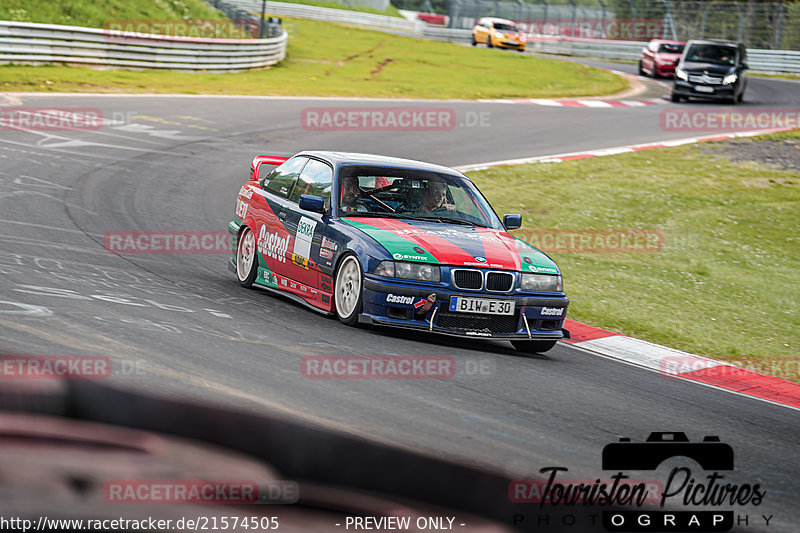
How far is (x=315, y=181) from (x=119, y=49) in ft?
66.6

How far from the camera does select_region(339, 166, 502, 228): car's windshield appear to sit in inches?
341

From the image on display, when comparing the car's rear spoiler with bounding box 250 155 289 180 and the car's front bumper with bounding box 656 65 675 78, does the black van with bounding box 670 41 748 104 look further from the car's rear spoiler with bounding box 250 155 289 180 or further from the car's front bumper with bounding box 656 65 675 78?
the car's rear spoiler with bounding box 250 155 289 180

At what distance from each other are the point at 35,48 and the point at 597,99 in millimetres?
16318

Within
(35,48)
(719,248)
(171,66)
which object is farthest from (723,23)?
(719,248)

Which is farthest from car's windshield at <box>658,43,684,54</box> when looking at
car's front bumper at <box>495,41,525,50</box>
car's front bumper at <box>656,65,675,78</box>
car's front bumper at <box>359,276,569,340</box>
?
car's front bumper at <box>359,276,569,340</box>

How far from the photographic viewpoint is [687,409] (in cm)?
675

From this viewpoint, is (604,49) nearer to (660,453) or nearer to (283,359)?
(283,359)

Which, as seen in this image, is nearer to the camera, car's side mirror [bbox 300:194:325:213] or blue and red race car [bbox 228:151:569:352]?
blue and red race car [bbox 228:151:569:352]

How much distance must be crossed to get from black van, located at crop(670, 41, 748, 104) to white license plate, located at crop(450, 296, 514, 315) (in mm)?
23881

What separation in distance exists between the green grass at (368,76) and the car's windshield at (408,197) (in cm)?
1566

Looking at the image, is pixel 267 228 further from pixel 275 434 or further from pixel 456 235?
pixel 275 434

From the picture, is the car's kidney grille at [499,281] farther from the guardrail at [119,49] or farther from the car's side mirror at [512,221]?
the guardrail at [119,49]

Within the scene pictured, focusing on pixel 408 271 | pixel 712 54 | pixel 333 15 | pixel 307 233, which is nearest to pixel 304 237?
pixel 307 233

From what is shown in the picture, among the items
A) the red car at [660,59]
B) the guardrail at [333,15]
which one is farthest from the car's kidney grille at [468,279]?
the guardrail at [333,15]
